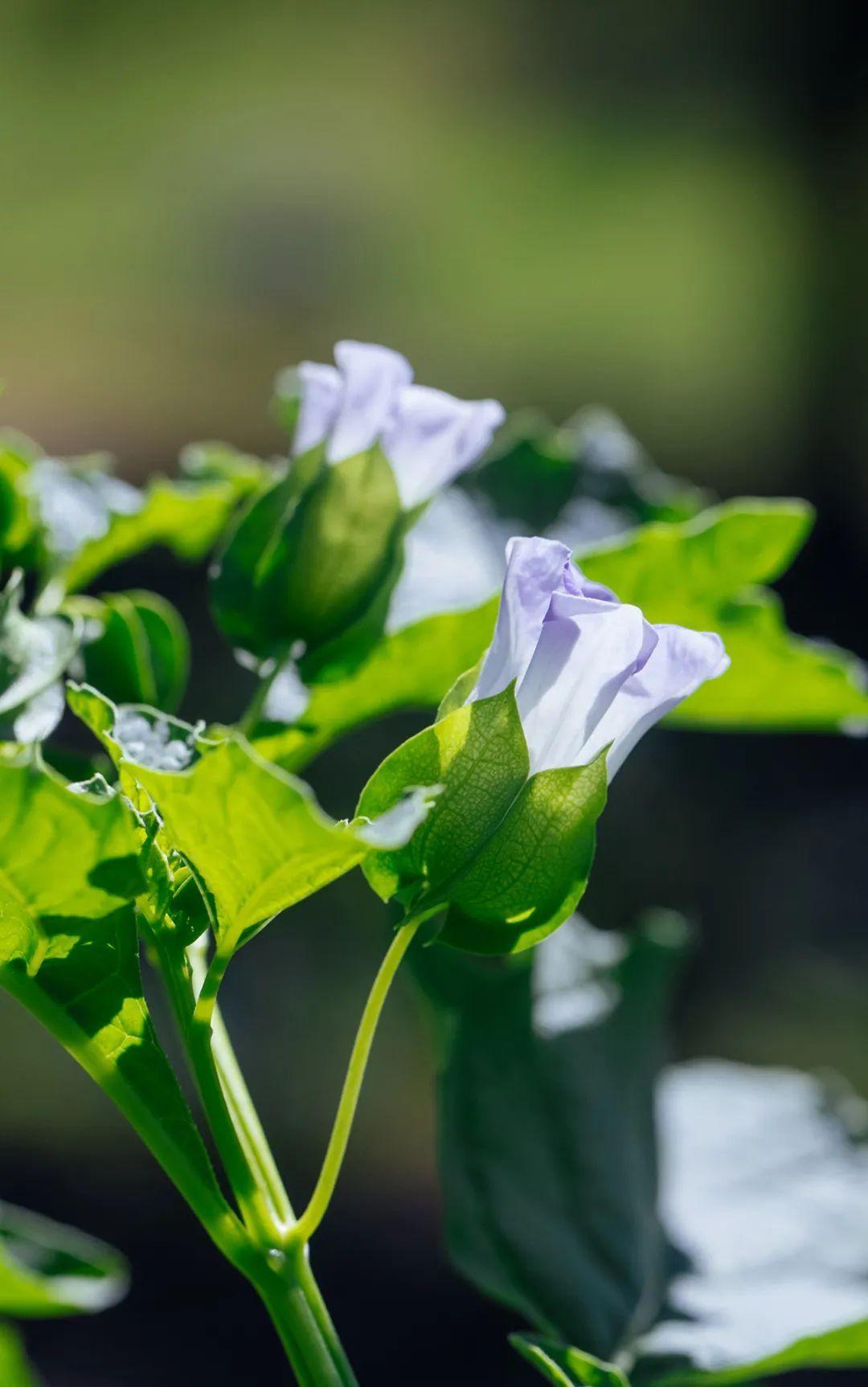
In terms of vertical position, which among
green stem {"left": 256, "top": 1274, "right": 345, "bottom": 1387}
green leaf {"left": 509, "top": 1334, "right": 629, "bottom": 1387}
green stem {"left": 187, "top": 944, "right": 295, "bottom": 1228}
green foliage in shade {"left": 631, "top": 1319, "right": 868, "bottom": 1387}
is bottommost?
green foliage in shade {"left": 631, "top": 1319, "right": 868, "bottom": 1387}

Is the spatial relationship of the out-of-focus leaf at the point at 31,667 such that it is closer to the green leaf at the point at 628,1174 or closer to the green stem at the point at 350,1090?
the green stem at the point at 350,1090

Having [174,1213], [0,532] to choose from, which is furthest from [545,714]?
[174,1213]

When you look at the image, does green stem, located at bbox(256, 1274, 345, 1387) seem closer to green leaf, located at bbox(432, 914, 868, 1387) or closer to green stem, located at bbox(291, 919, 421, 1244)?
green stem, located at bbox(291, 919, 421, 1244)

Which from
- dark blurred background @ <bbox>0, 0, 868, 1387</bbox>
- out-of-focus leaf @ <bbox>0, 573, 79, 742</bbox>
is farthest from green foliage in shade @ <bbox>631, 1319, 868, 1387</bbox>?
dark blurred background @ <bbox>0, 0, 868, 1387</bbox>

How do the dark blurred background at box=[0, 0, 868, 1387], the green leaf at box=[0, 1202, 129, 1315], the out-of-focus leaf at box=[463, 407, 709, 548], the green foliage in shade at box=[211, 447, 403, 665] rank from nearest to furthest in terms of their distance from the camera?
the green leaf at box=[0, 1202, 129, 1315] < the green foliage in shade at box=[211, 447, 403, 665] < the out-of-focus leaf at box=[463, 407, 709, 548] < the dark blurred background at box=[0, 0, 868, 1387]

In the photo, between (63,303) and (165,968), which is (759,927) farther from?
(63,303)

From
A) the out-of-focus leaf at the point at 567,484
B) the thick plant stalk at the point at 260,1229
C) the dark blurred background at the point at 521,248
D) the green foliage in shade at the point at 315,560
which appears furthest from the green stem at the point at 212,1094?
the dark blurred background at the point at 521,248
